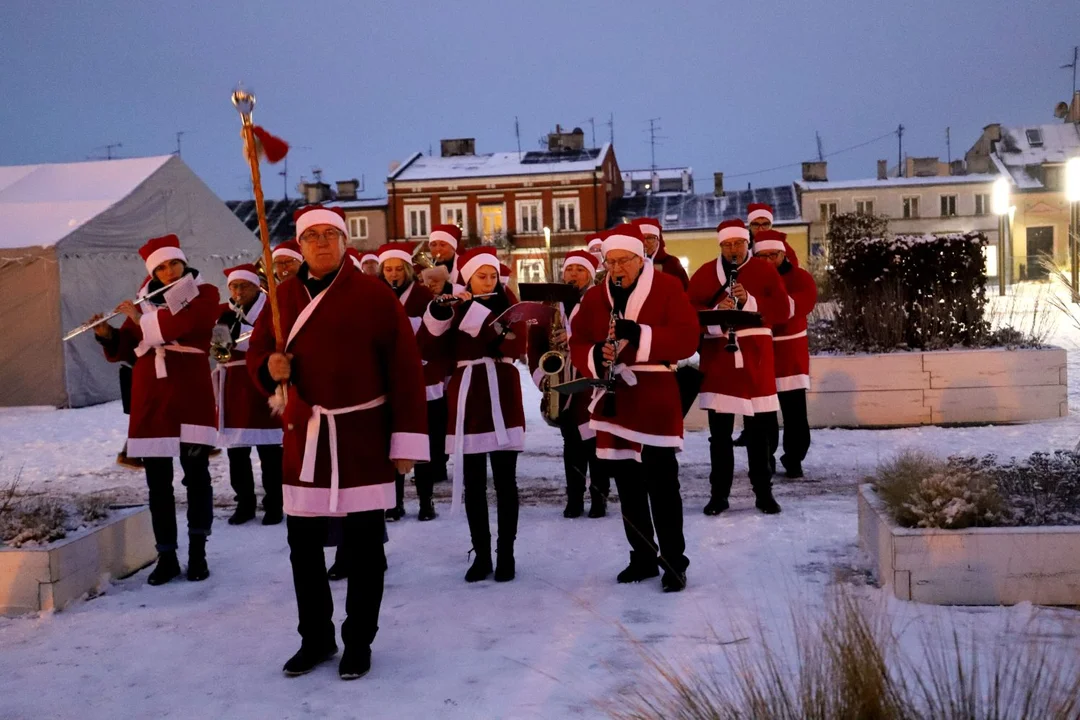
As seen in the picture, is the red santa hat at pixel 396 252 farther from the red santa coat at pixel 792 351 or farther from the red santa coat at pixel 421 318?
the red santa coat at pixel 792 351

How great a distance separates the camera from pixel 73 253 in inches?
674

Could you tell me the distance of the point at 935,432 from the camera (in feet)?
34.3

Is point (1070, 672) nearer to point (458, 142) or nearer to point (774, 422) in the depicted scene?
point (774, 422)

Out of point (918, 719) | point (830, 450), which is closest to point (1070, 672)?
point (918, 719)

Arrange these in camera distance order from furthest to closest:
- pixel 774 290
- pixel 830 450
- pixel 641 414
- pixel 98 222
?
1. pixel 98 222
2. pixel 830 450
3. pixel 774 290
4. pixel 641 414

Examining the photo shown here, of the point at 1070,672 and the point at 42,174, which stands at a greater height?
the point at 42,174

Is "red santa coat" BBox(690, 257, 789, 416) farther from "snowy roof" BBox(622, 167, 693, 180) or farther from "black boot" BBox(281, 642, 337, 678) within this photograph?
"snowy roof" BBox(622, 167, 693, 180)

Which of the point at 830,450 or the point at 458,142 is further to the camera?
the point at 458,142

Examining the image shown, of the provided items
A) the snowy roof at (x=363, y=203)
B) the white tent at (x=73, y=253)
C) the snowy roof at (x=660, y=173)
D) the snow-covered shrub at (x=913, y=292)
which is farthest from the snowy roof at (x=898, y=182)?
the snow-covered shrub at (x=913, y=292)

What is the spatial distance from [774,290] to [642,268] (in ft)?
7.08

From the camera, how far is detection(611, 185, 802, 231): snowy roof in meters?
48.9

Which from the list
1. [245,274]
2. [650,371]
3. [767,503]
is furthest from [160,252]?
[767,503]

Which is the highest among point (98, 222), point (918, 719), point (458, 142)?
point (458, 142)

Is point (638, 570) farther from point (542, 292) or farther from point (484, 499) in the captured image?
point (542, 292)
